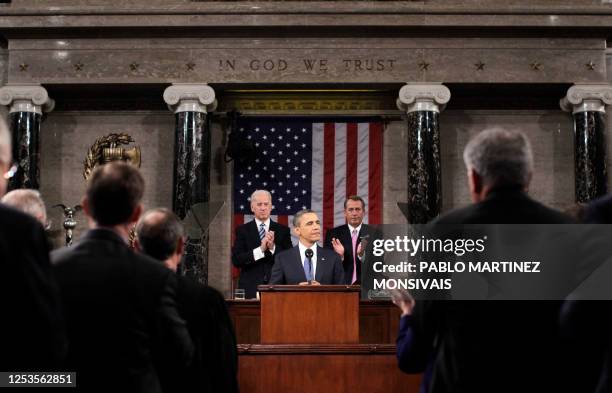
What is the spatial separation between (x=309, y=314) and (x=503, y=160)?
309 centimetres

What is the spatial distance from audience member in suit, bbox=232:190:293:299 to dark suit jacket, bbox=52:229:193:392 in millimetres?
5728

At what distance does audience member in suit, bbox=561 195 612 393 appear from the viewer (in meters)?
2.46

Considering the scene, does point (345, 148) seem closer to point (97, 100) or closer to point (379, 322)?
point (97, 100)

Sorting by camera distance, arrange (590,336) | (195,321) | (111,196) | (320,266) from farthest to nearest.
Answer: (320,266) → (195,321) → (111,196) → (590,336)

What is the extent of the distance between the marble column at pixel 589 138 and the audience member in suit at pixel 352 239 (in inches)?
143

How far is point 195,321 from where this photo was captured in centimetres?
364

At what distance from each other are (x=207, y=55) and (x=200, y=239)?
8.33 ft

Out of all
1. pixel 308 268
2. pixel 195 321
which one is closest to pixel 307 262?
pixel 308 268

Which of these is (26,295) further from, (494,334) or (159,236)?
(494,334)

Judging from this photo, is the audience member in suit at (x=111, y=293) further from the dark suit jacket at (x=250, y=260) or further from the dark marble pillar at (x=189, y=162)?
the dark marble pillar at (x=189, y=162)

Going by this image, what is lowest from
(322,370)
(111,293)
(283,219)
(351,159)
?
(322,370)

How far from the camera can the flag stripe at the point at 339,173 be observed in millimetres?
11782

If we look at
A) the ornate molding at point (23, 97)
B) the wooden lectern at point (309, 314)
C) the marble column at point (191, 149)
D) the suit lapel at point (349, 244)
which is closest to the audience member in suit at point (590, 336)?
the wooden lectern at point (309, 314)

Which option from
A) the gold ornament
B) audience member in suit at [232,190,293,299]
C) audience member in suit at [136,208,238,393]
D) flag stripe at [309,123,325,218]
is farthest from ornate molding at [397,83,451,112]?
audience member in suit at [136,208,238,393]
